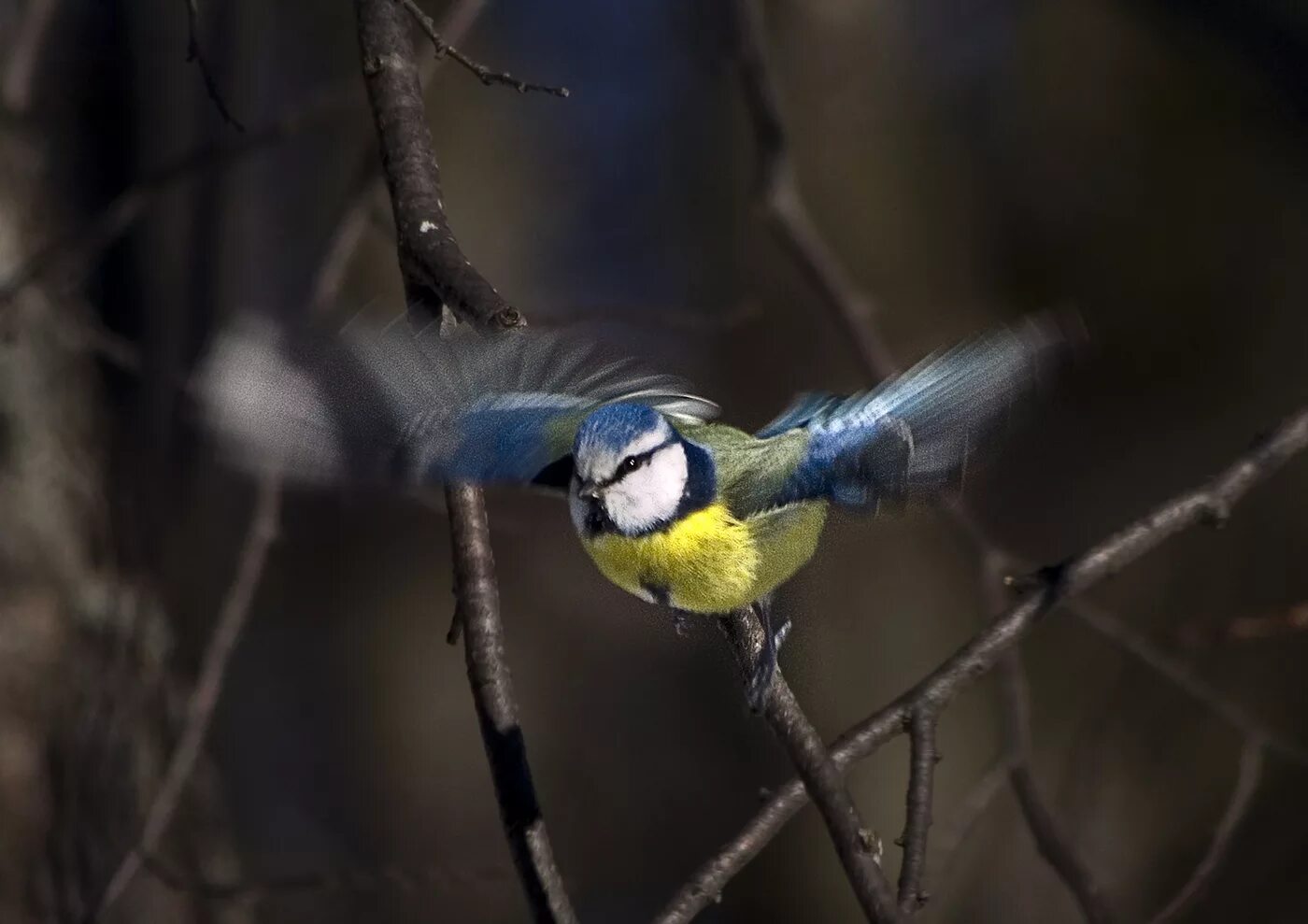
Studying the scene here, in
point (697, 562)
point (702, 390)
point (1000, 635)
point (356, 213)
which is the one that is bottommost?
point (1000, 635)

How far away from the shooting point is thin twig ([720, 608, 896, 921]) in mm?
1039

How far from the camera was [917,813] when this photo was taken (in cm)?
120

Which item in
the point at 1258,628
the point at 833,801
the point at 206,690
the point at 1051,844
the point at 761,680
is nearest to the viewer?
the point at 833,801

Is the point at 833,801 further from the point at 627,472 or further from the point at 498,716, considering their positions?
the point at 627,472

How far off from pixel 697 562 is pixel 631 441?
138mm

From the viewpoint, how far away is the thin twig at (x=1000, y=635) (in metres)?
1.24

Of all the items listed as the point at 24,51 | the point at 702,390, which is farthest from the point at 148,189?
the point at 702,390

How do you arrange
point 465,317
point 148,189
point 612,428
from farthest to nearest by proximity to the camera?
1. point 148,189
2. point 612,428
3. point 465,317

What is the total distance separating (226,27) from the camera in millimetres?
2715

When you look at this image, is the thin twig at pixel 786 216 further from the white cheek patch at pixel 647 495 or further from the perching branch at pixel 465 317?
the perching branch at pixel 465 317

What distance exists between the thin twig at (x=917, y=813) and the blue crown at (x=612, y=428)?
39 cm

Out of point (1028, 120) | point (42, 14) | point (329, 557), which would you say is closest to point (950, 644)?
point (1028, 120)

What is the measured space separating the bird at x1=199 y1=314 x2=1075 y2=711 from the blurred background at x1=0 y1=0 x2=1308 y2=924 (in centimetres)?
134

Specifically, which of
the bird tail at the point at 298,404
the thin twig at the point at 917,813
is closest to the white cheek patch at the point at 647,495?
the bird tail at the point at 298,404
